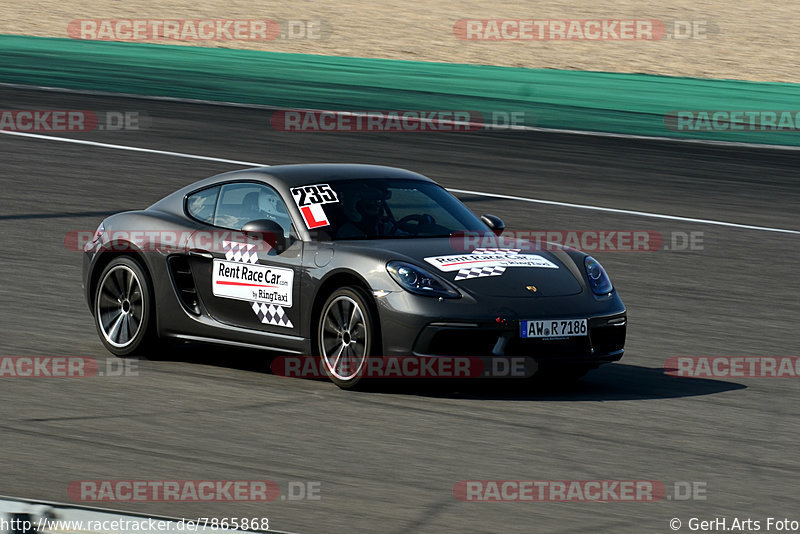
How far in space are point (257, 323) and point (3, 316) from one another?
8.49 feet

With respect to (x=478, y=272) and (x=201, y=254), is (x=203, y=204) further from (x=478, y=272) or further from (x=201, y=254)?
(x=478, y=272)

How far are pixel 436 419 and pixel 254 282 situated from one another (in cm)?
170

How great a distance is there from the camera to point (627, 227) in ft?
49.3

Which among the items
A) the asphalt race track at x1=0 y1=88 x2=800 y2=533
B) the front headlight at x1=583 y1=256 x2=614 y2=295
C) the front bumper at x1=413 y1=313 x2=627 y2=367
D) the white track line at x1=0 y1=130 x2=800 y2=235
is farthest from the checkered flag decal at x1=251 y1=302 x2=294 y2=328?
the white track line at x1=0 y1=130 x2=800 y2=235

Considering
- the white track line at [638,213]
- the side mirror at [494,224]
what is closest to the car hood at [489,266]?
the side mirror at [494,224]

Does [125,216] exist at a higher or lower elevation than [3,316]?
higher

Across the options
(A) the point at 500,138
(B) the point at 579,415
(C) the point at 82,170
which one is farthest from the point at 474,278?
(A) the point at 500,138

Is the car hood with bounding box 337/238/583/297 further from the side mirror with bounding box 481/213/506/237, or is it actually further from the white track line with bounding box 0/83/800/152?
the white track line with bounding box 0/83/800/152

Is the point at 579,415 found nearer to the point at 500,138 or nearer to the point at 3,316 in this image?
the point at 3,316

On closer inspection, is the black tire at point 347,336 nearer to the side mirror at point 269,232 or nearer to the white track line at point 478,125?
the side mirror at point 269,232

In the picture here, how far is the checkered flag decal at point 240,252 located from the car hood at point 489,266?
594 millimetres

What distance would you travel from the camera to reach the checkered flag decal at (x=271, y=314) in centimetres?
834

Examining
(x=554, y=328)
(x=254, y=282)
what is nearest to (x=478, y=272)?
(x=554, y=328)

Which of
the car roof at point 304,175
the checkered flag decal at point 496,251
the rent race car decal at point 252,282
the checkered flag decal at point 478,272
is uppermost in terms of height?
the car roof at point 304,175
